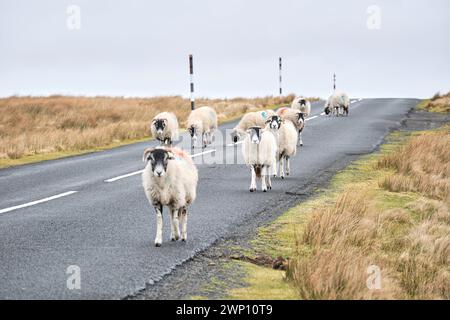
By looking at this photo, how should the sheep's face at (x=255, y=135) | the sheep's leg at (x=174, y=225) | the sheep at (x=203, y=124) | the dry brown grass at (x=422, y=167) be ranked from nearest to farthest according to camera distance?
the sheep's leg at (x=174, y=225) < the sheep's face at (x=255, y=135) < the dry brown grass at (x=422, y=167) < the sheep at (x=203, y=124)

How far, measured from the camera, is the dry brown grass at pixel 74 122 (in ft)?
71.1

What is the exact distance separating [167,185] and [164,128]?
1128 centimetres

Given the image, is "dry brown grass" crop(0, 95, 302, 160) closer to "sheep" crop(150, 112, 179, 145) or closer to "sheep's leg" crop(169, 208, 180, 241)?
"sheep" crop(150, 112, 179, 145)

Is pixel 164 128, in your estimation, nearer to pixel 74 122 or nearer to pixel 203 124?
pixel 203 124

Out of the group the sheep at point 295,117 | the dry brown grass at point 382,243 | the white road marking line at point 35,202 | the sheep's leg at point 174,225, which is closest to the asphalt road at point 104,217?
the white road marking line at point 35,202

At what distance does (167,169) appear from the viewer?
8047 mm

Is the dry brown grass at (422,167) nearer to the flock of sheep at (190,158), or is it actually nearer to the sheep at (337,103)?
the flock of sheep at (190,158)

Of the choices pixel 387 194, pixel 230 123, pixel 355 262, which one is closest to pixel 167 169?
pixel 355 262

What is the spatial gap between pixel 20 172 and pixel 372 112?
23.0 meters

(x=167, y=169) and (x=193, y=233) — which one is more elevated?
(x=167, y=169)

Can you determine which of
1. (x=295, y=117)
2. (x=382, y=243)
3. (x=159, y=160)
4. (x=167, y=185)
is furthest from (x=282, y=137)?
(x=159, y=160)

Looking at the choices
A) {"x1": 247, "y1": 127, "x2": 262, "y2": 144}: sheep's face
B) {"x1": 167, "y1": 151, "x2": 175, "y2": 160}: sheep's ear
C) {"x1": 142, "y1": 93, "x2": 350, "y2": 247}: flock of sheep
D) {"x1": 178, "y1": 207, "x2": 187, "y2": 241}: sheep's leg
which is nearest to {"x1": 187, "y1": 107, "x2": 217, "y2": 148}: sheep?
{"x1": 142, "y1": 93, "x2": 350, "y2": 247}: flock of sheep

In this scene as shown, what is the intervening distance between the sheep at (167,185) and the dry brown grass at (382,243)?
1564 mm
